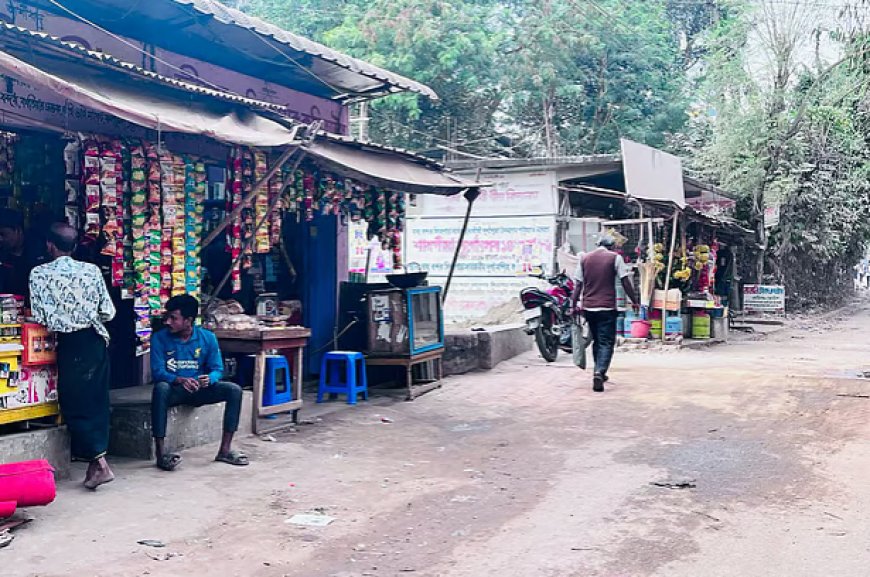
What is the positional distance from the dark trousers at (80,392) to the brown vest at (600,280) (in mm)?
5904

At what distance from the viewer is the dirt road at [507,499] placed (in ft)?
13.5

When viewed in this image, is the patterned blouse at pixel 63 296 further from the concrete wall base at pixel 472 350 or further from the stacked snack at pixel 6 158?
the concrete wall base at pixel 472 350

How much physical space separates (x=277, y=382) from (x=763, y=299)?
16.0m

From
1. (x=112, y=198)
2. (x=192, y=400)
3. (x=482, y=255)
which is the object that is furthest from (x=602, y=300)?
(x=482, y=255)

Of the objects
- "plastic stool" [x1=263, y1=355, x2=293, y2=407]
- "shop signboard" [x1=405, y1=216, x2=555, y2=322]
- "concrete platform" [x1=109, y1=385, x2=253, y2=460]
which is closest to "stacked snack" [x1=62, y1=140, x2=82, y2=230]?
"concrete platform" [x1=109, y1=385, x2=253, y2=460]

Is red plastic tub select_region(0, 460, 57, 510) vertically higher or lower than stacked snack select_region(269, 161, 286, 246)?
lower

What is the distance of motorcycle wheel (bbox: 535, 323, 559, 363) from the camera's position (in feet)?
38.7

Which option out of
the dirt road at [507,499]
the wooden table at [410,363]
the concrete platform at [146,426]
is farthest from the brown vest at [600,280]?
the concrete platform at [146,426]

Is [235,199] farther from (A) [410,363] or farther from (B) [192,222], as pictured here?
(A) [410,363]

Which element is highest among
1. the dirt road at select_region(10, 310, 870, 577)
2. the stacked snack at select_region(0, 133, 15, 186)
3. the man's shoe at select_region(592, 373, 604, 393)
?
the stacked snack at select_region(0, 133, 15, 186)

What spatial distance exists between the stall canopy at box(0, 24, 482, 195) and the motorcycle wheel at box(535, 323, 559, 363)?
5001 millimetres

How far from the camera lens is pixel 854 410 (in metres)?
8.23

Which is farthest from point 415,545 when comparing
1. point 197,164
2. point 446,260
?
point 446,260

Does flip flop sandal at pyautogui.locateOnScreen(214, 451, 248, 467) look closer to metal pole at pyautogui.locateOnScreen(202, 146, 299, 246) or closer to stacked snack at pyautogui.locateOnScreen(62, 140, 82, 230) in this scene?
metal pole at pyautogui.locateOnScreen(202, 146, 299, 246)
